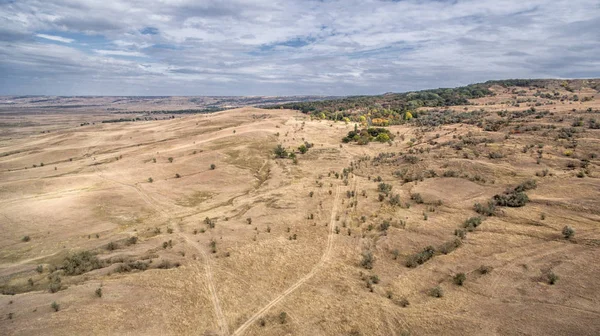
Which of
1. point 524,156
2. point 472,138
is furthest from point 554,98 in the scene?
point 524,156

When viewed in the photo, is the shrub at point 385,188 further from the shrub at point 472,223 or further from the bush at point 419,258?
the bush at point 419,258

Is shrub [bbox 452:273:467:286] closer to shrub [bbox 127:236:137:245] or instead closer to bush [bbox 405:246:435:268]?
bush [bbox 405:246:435:268]

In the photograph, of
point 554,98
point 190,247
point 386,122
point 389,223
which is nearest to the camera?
point 190,247

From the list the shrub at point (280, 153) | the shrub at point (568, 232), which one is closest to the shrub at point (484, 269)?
the shrub at point (568, 232)

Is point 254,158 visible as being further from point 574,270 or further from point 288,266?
point 574,270

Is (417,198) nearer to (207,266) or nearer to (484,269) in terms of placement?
(484,269)

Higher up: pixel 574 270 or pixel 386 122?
pixel 386 122
